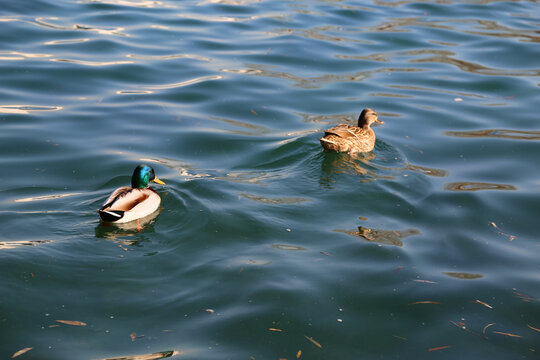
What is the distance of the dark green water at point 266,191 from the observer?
5602mm

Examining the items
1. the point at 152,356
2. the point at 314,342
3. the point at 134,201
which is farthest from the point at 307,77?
the point at 152,356

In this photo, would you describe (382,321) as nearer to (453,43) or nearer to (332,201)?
(332,201)

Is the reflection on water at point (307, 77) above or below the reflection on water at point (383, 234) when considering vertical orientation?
above

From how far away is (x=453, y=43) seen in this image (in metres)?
15.7

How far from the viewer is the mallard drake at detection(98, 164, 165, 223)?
7.19 meters

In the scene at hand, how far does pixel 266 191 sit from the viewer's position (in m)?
8.20

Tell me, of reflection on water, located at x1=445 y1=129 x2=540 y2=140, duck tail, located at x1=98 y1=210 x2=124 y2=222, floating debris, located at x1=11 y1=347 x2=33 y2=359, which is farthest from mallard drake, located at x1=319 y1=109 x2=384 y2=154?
floating debris, located at x1=11 y1=347 x2=33 y2=359

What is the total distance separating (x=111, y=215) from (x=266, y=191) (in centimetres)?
204

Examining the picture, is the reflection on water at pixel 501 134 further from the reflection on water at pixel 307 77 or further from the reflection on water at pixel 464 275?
the reflection on water at pixel 464 275

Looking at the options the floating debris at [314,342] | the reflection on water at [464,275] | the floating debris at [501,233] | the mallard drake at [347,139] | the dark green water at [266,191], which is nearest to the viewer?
the floating debris at [314,342]

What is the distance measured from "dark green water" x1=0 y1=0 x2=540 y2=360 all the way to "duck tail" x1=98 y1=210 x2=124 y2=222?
0.49 feet

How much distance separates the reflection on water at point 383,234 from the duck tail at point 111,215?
97.4 inches

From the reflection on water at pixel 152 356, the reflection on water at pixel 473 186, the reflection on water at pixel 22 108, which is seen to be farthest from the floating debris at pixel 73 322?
the reflection on water at pixel 22 108

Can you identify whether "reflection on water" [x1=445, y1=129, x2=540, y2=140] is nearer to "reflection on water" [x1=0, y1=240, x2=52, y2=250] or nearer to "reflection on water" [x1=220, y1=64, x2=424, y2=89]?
"reflection on water" [x1=220, y1=64, x2=424, y2=89]
